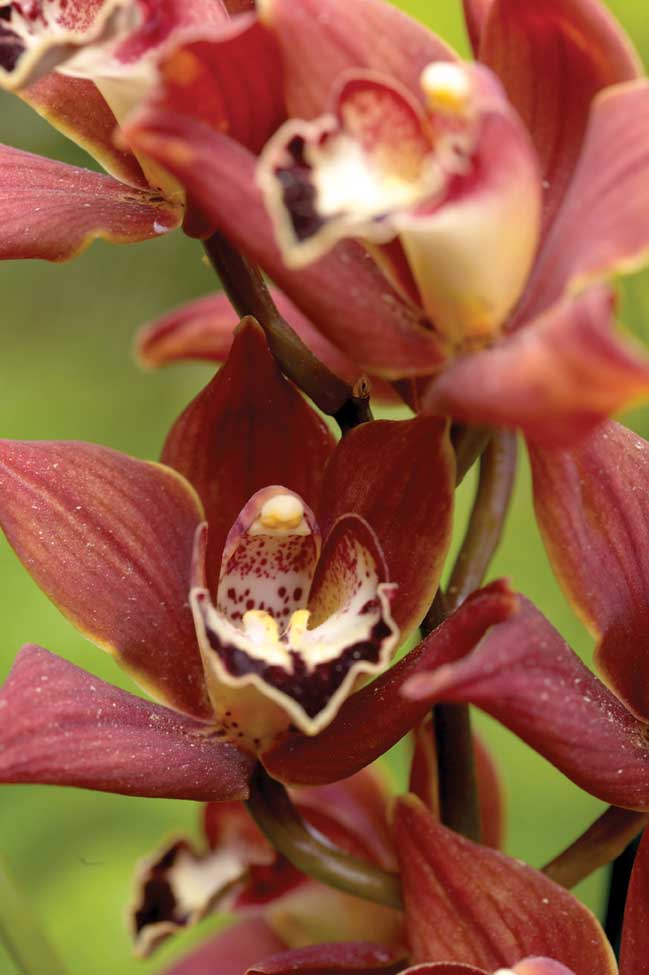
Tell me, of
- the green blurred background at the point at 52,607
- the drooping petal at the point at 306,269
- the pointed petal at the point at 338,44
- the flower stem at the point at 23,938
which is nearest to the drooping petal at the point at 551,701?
the drooping petal at the point at 306,269

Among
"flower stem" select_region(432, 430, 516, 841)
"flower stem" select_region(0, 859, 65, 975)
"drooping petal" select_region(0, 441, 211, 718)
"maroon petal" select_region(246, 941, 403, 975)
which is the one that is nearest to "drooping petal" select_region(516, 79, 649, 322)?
"flower stem" select_region(432, 430, 516, 841)

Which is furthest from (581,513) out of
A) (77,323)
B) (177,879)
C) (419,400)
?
(77,323)

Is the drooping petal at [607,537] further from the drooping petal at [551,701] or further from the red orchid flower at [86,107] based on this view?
the red orchid flower at [86,107]

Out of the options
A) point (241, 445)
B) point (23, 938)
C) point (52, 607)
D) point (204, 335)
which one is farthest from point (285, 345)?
point (52, 607)

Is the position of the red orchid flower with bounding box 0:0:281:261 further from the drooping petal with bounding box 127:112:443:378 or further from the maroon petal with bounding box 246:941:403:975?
the maroon petal with bounding box 246:941:403:975

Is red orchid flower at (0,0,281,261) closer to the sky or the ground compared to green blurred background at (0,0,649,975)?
closer to the sky

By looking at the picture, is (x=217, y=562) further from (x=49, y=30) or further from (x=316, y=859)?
(x=49, y=30)
